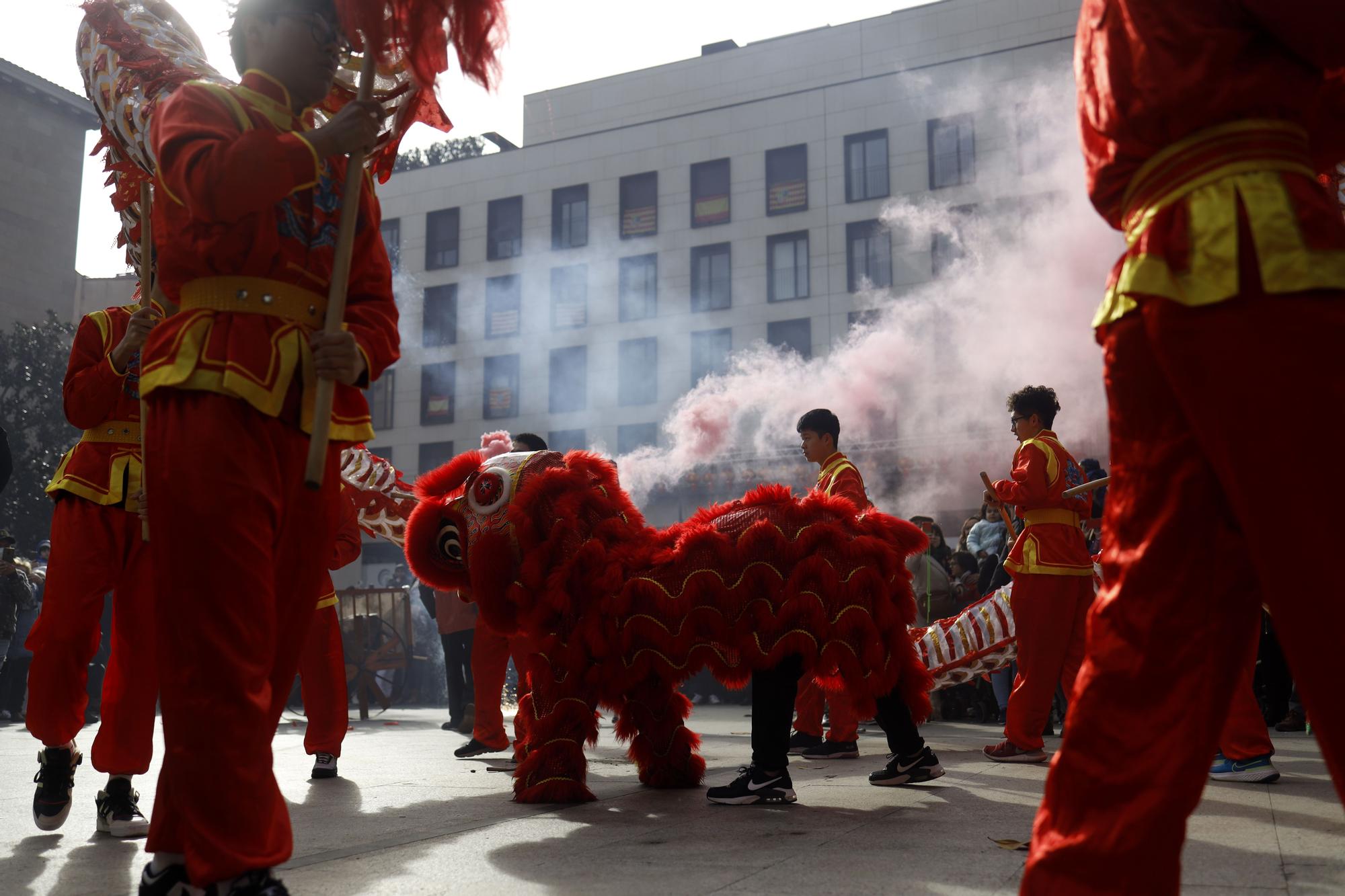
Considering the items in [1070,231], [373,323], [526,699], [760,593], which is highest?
[1070,231]

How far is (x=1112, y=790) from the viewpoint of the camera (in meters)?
1.90

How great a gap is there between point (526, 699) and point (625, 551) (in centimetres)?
71

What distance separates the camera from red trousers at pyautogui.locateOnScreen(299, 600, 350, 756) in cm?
553

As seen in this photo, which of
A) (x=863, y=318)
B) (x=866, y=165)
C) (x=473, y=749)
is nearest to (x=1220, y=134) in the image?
(x=473, y=749)

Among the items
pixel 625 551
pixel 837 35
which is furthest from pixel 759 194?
pixel 625 551

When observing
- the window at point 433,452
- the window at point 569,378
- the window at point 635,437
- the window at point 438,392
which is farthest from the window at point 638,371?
the window at point 433,452

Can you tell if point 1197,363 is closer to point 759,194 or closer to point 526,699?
point 526,699

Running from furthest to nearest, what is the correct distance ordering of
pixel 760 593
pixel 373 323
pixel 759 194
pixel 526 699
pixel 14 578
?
pixel 759 194, pixel 14 578, pixel 526 699, pixel 760 593, pixel 373 323

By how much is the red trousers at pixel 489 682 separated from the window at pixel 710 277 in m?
24.0

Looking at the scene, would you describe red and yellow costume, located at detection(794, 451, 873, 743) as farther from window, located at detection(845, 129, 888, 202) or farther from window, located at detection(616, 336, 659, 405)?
window, located at detection(616, 336, 659, 405)

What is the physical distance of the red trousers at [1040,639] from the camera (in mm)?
5715

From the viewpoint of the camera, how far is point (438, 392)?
3428 centimetres

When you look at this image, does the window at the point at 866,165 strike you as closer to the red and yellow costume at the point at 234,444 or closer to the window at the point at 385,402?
the window at the point at 385,402

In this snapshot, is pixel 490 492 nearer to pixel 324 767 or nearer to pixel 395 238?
pixel 324 767
